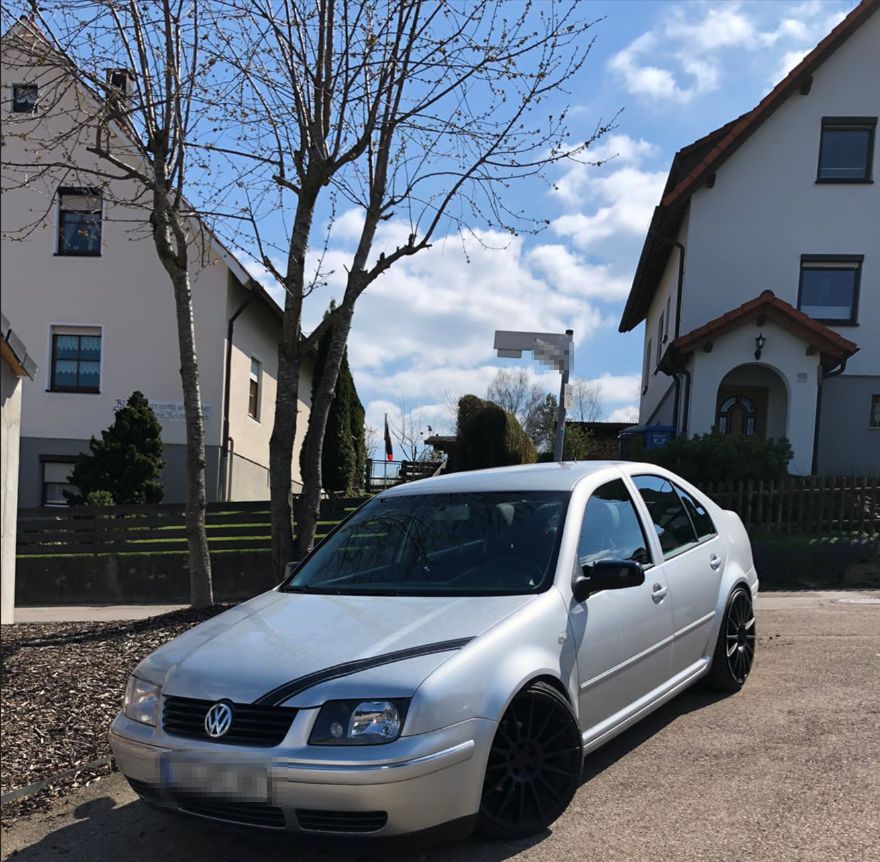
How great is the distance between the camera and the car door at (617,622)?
147 inches

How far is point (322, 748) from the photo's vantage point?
9.59 ft

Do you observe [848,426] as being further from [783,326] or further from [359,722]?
[359,722]

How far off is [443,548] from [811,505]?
8.92 meters

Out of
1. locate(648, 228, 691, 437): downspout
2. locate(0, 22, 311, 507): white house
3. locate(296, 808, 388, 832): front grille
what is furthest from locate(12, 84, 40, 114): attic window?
locate(648, 228, 691, 437): downspout

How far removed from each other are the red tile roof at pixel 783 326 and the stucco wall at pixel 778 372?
191mm

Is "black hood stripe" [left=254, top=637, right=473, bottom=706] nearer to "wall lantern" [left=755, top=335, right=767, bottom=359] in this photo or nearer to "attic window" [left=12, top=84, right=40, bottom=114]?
"attic window" [left=12, top=84, right=40, bottom=114]

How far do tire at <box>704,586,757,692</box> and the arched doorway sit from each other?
11844mm

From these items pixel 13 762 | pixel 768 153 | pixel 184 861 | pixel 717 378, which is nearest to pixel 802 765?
pixel 184 861

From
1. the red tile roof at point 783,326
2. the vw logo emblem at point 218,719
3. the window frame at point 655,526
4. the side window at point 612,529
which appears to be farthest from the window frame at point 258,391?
the vw logo emblem at point 218,719

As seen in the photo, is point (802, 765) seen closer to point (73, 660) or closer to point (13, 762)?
point (13, 762)

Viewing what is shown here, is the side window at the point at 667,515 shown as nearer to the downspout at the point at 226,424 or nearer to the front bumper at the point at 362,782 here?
the front bumper at the point at 362,782

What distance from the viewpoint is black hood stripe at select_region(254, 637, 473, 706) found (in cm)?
304

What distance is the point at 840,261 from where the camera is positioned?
56.1ft

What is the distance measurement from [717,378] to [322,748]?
568 inches
